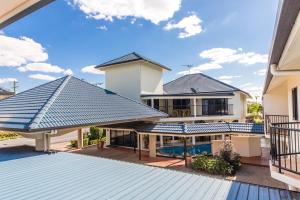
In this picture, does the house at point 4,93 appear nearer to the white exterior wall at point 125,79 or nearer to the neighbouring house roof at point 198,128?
the white exterior wall at point 125,79

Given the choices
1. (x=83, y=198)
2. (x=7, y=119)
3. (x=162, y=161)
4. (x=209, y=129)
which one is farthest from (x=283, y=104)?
(x=7, y=119)

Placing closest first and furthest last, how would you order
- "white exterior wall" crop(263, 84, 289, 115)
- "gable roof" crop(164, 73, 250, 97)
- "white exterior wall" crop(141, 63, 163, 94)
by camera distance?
"white exterior wall" crop(263, 84, 289, 115)
"white exterior wall" crop(141, 63, 163, 94)
"gable roof" crop(164, 73, 250, 97)

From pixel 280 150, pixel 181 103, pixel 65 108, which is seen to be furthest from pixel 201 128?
pixel 280 150

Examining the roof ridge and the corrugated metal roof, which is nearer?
the corrugated metal roof

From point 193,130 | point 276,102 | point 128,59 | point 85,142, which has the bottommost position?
point 85,142

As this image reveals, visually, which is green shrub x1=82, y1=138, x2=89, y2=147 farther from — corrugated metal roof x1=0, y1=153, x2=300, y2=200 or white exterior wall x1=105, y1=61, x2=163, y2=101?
corrugated metal roof x1=0, y1=153, x2=300, y2=200

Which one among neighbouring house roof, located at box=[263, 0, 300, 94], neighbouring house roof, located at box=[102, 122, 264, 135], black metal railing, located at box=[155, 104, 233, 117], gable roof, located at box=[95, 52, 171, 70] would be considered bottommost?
neighbouring house roof, located at box=[102, 122, 264, 135]

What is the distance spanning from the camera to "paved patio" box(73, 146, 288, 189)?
12547 millimetres

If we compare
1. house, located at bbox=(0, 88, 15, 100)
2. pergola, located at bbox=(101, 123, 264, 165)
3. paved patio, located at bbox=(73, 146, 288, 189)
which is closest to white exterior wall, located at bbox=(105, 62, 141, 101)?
pergola, located at bbox=(101, 123, 264, 165)

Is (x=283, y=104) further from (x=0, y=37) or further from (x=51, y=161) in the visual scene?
(x=0, y=37)

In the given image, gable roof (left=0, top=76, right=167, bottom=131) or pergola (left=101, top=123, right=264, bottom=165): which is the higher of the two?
gable roof (left=0, top=76, right=167, bottom=131)

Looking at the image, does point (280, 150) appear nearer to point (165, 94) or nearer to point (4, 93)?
point (165, 94)

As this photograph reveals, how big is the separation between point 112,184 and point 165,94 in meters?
18.8

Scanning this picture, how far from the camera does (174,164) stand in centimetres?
1611
